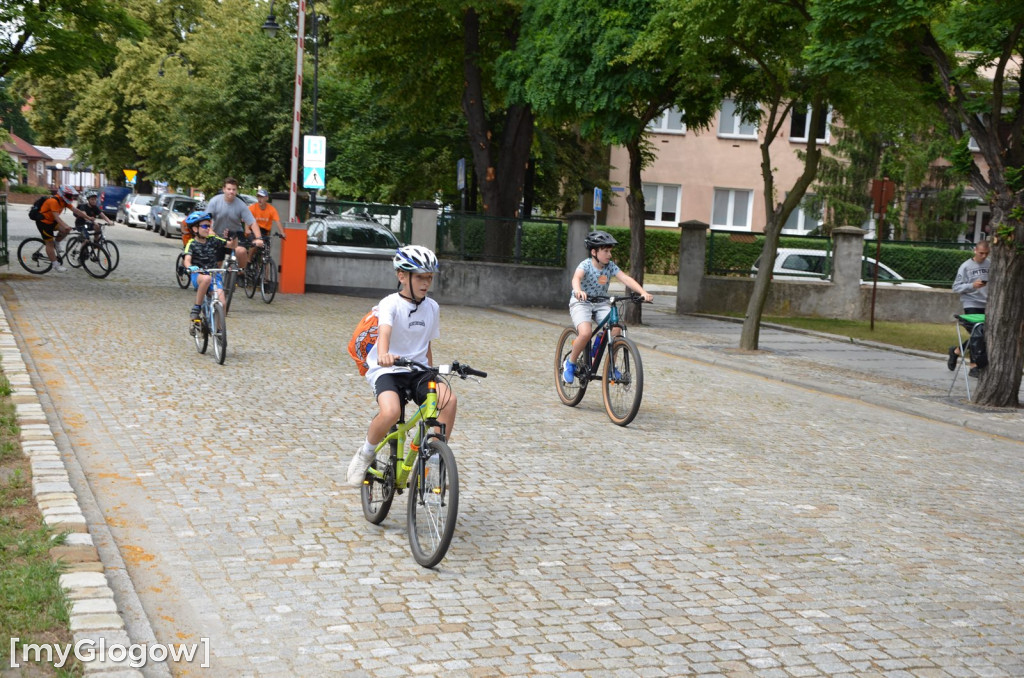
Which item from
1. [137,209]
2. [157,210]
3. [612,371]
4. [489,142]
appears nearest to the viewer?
[612,371]

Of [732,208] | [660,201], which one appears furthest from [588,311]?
[732,208]

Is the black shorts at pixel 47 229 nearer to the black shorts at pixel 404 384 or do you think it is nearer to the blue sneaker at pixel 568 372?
the blue sneaker at pixel 568 372

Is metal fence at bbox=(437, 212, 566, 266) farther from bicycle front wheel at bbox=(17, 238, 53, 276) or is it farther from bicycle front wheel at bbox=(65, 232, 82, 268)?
bicycle front wheel at bbox=(17, 238, 53, 276)

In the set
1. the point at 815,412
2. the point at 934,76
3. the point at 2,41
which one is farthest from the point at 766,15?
the point at 2,41

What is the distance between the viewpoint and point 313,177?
87.6ft

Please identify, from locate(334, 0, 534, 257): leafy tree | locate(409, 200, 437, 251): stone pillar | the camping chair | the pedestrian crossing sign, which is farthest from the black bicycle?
the camping chair

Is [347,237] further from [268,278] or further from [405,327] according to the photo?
[405,327]

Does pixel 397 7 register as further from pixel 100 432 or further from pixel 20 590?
pixel 20 590

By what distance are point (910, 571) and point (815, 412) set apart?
6.34m

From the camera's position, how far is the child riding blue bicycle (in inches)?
453

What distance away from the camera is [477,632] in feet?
17.2

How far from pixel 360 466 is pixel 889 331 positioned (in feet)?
64.0

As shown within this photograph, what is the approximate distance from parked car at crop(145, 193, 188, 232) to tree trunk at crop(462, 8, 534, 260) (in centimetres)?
2720

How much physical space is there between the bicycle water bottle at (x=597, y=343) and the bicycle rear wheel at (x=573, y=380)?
0.08 metres
